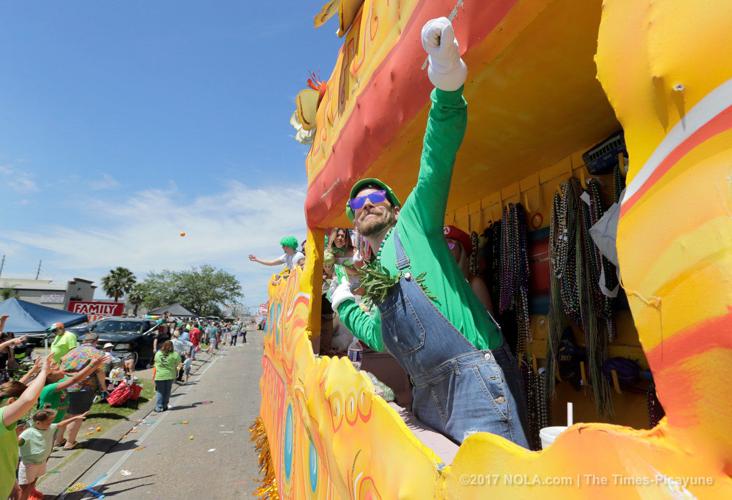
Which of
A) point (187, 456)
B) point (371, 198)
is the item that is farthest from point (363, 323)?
point (187, 456)

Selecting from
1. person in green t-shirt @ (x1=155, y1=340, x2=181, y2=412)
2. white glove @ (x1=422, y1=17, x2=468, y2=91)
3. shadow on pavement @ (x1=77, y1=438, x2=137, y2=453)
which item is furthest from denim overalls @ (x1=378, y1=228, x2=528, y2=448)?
person in green t-shirt @ (x1=155, y1=340, x2=181, y2=412)

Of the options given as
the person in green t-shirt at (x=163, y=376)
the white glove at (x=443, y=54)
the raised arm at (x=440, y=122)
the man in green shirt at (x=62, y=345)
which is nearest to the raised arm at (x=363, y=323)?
the raised arm at (x=440, y=122)

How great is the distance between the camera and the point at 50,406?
5.36m

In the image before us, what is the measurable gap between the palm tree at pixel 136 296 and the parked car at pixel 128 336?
129 feet

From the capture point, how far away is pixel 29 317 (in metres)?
11.3

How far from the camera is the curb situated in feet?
14.9

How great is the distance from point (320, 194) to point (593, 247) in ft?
6.16

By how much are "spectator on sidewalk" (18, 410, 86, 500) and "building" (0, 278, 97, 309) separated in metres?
42.2

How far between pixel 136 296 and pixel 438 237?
5474 centimetres

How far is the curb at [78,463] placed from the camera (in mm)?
4555

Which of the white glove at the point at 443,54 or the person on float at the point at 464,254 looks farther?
the person on float at the point at 464,254

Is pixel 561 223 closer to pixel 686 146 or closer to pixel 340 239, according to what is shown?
pixel 686 146

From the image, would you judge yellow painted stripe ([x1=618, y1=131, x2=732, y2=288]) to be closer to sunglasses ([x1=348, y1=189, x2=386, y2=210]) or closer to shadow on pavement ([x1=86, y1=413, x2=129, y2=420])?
sunglasses ([x1=348, y1=189, x2=386, y2=210])

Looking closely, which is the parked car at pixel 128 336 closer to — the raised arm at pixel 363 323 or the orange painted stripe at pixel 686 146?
the raised arm at pixel 363 323
